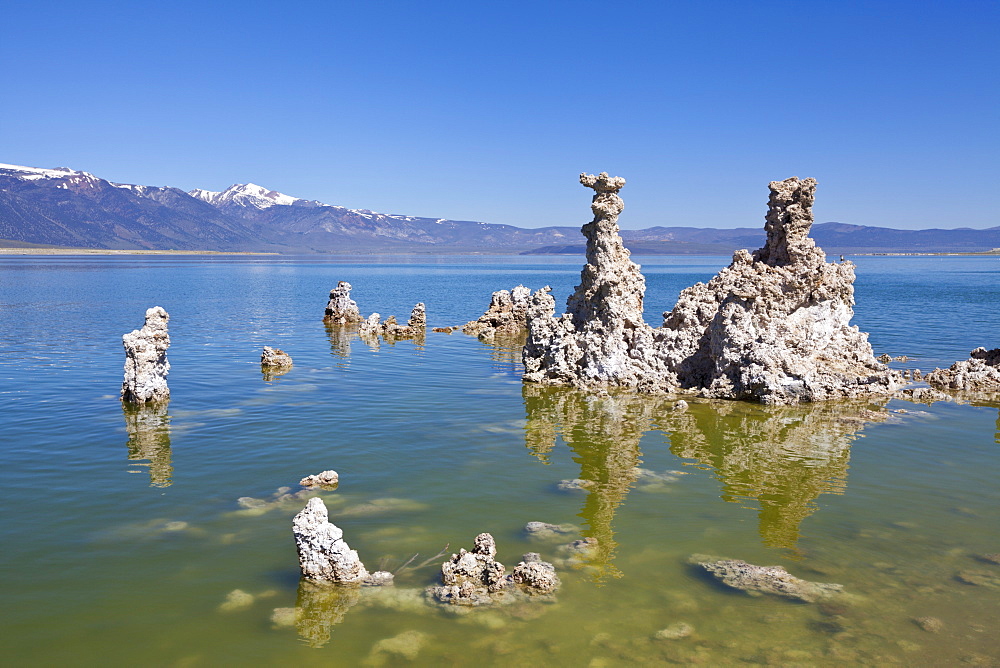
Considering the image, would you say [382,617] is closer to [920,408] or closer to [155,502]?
[155,502]

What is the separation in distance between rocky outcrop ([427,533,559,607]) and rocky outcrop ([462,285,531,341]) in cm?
3592

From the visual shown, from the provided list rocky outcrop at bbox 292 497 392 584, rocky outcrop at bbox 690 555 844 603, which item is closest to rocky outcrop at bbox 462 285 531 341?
rocky outcrop at bbox 690 555 844 603

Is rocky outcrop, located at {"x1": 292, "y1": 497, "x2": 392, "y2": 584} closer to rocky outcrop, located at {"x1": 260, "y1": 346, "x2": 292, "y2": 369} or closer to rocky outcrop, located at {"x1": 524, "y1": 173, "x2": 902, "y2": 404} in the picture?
rocky outcrop, located at {"x1": 524, "y1": 173, "x2": 902, "y2": 404}

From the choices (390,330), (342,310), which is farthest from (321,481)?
(342,310)

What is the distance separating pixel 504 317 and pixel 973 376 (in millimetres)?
30114

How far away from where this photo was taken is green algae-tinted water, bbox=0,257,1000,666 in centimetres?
1055

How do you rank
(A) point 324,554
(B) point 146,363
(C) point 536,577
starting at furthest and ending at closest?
1. (B) point 146,363
2. (A) point 324,554
3. (C) point 536,577

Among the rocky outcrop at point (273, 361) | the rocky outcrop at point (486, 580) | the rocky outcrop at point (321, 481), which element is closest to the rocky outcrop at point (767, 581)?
the rocky outcrop at point (486, 580)

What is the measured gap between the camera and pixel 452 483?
1733 centimetres

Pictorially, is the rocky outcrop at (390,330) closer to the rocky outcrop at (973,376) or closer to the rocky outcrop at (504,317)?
the rocky outcrop at (504,317)

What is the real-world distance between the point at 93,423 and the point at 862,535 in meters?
22.3

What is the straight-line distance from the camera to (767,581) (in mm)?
12219

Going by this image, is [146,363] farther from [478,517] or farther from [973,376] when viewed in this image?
[973,376]

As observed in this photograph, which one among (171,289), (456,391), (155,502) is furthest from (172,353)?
(171,289)
